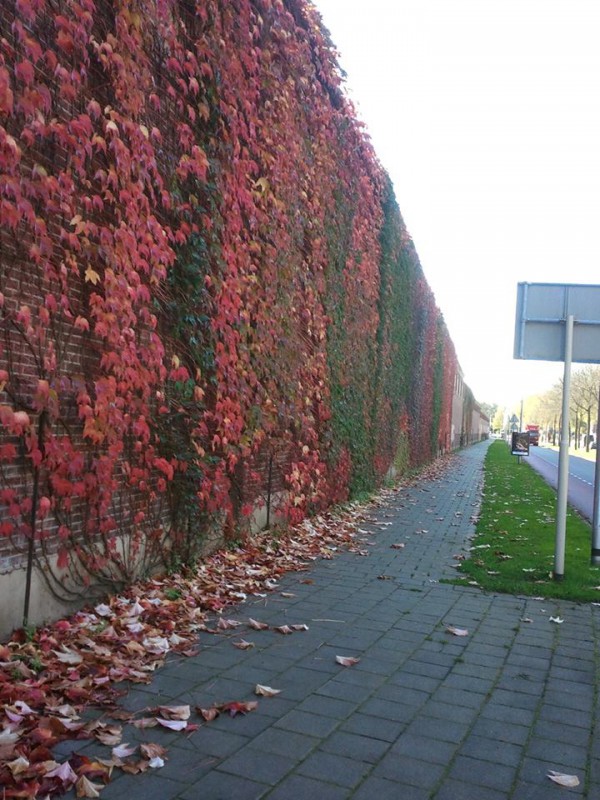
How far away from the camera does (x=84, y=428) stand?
15.5ft

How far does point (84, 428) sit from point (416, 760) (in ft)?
9.28

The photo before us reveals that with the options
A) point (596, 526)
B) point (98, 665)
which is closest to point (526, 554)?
point (596, 526)

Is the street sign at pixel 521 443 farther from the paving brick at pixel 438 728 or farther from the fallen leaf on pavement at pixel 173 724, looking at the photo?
the fallen leaf on pavement at pixel 173 724

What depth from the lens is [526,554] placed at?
839 centimetres

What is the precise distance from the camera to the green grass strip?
21.8 ft

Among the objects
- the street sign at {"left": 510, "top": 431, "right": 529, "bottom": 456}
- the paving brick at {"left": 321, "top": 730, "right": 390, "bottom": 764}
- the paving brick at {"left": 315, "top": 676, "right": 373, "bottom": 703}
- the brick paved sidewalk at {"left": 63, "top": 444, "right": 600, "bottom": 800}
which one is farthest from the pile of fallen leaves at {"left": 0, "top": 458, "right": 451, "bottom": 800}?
the street sign at {"left": 510, "top": 431, "right": 529, "bottom": 456}

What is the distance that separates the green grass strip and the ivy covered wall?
244 centimetres

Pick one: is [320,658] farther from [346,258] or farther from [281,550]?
[346,258]

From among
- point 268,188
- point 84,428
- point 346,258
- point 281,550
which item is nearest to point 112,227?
point 84,428

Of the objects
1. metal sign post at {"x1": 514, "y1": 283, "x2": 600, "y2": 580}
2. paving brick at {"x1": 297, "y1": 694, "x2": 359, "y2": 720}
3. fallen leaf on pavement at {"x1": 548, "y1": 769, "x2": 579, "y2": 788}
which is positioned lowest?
paving brick at {"x1": 297, "y1": 694, "x2": 359, "y2": 720}

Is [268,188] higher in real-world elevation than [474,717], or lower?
higher

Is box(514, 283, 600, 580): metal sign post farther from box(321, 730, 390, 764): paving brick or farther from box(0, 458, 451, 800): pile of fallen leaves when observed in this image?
box(321, 730, 390, 764): paving brick

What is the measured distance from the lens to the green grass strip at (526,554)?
21.8ft

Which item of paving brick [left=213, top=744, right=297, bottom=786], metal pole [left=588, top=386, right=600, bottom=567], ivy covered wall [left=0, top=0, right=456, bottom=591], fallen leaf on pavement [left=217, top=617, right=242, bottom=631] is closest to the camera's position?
paving brick [left=213, top=744, right=297, bottom=786]
